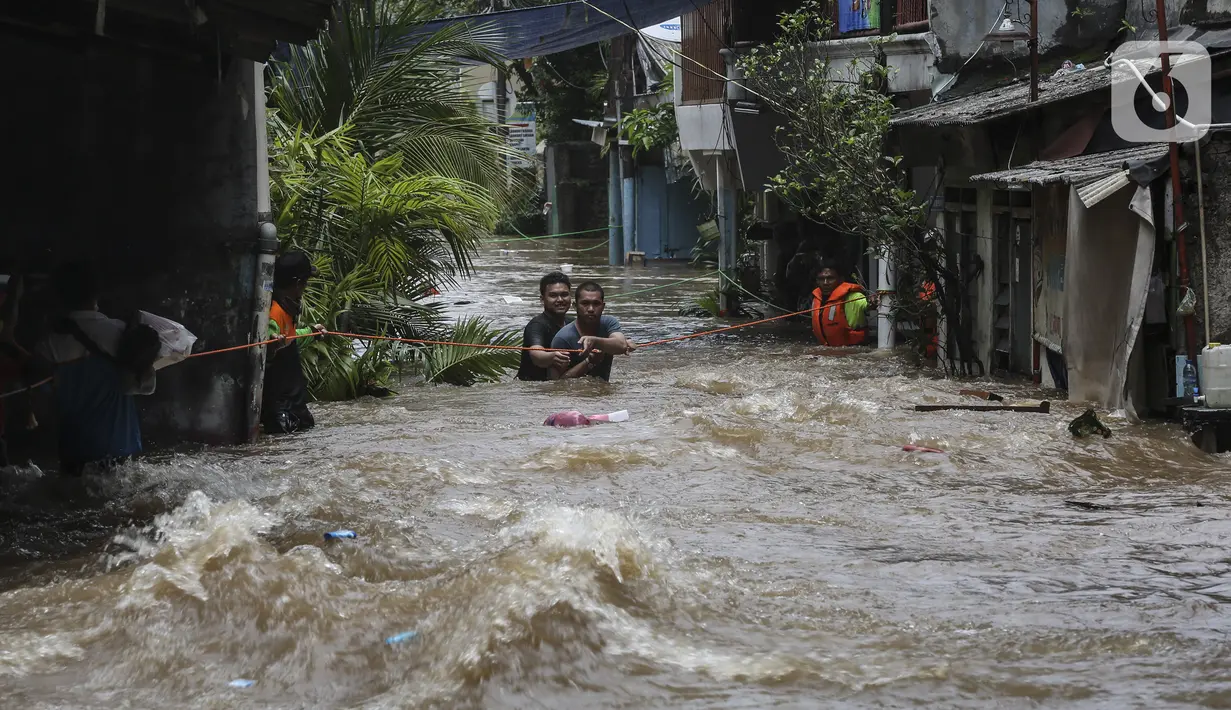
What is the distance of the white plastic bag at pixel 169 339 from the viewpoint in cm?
748

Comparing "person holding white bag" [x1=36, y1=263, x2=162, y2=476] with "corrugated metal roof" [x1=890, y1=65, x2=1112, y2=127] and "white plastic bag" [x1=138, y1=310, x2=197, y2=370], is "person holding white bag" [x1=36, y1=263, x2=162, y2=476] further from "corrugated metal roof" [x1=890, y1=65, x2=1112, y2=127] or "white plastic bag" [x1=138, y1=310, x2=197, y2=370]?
"corrugated metal roof" [x1=890, y1=65, x2=1112, y2=127]

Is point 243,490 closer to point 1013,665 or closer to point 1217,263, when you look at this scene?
point 1013,665

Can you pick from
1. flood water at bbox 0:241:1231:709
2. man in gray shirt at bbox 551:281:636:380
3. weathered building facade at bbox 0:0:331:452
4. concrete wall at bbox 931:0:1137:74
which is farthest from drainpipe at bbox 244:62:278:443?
concrete wall at bbox 931:0:1137:74

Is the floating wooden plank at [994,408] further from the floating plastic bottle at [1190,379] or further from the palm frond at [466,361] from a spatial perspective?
the palm frond at [466,361]

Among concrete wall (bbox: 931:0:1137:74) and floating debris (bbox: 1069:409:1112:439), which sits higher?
concrete wall (bbox: 931:0:1137:74)

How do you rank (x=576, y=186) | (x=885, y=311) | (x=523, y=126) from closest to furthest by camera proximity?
(x=885, y=311) < (x=576, y=186) < (x=523, y=126)

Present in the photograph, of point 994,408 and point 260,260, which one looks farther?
point 994,408

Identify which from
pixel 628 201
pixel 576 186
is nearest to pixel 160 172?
pixel 628 201

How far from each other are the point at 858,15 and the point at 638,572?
38.9ft

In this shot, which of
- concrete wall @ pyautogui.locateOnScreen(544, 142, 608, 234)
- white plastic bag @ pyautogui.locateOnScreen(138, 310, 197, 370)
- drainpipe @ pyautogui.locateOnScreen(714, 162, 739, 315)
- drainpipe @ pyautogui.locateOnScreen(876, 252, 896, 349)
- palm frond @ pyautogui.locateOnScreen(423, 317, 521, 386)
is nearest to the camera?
white plastic bag @ pyautogui.locateOnScreen(138, 310, 197, 370)

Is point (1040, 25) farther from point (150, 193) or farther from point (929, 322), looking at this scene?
point (150, 193)

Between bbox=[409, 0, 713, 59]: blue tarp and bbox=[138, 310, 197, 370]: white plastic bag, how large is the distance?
27.6 feet

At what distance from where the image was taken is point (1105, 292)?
987 centimetres

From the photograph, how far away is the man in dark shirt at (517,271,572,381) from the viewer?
10977 mm
